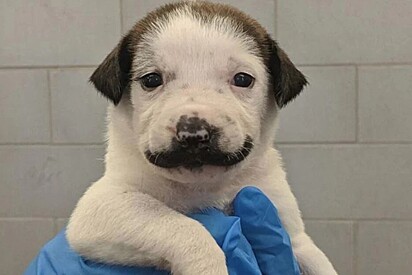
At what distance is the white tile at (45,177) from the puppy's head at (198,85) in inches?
40.5

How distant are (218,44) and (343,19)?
3.54 feet

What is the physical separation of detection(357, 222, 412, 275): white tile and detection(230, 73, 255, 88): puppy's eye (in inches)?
46.5

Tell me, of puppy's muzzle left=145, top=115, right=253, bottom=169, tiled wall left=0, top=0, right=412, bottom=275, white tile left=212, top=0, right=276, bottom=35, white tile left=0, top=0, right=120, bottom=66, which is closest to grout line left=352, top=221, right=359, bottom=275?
tiled wall left=0, top=0, right=412, bottom=275

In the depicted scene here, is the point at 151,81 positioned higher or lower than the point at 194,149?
higher

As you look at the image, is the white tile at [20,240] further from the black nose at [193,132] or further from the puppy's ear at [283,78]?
the black nose at [193,132]

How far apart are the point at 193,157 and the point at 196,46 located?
27 cm

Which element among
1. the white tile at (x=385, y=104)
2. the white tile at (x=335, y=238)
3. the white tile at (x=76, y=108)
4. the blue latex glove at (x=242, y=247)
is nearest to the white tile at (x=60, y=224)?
the white tile at (x=76, y=108)

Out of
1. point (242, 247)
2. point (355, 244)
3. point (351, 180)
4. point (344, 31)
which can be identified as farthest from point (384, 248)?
point (242, 247)

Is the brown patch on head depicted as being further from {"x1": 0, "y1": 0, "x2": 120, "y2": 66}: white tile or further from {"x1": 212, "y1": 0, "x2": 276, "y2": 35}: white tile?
{"x1": 0, "y1": 0, "x2": 120, "y2": 66}: white tile

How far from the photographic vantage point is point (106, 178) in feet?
5.34

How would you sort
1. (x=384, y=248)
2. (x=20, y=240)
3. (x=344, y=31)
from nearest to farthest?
1. (x=344, y=31)
2. (x=384, y=248)
3. (x=20, y=240)

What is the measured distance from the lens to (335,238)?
251 centimetres

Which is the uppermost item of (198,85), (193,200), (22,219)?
(198,85)

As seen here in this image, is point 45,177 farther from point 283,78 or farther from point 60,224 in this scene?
point 283,78
